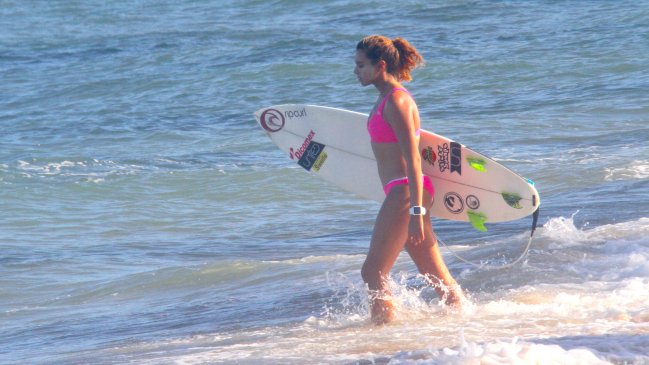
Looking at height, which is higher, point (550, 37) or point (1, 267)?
point (550, 37)

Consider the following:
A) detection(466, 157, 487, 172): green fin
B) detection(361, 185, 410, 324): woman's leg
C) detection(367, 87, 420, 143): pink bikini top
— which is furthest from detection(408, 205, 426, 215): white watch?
detection(466, 157, 487, 172): green fin

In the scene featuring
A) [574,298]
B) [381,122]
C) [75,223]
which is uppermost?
[381,122]

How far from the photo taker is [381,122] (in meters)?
4.82

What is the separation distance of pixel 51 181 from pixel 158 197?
1859 millimetres

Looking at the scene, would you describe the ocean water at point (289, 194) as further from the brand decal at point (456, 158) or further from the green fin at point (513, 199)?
the brand decal at point (456, 158)

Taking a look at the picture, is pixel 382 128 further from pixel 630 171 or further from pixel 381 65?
pixel 630 171

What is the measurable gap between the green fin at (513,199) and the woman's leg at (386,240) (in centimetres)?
89

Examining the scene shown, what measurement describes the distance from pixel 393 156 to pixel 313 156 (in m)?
1.44

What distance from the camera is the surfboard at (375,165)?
5488 millimetres

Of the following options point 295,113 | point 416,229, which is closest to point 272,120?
→ point 295,113

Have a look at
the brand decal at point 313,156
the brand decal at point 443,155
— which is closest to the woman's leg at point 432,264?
the brand decal at point 443,155

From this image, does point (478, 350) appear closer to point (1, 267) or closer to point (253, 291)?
point (253, 291)

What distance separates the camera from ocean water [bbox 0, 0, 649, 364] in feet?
17.0

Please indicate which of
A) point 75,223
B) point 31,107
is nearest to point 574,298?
point 75,223
